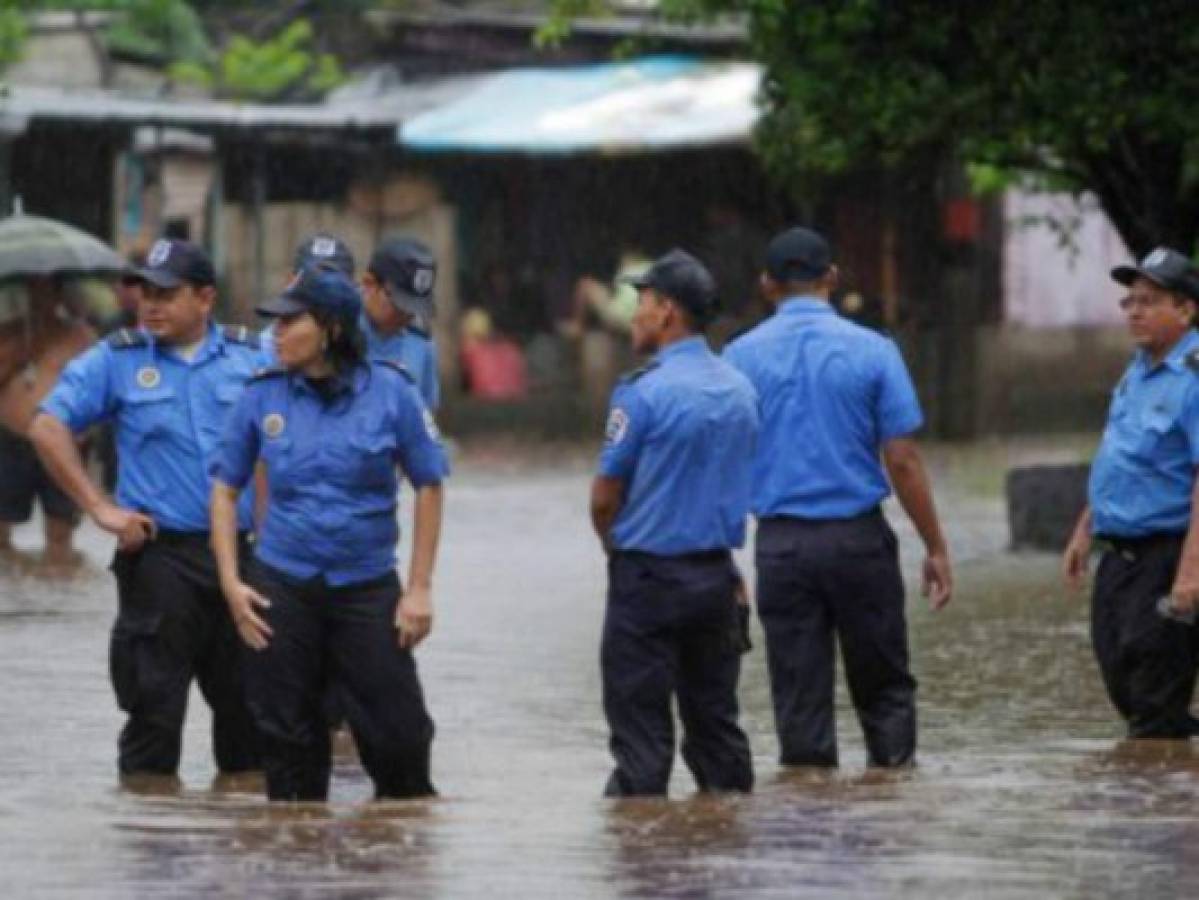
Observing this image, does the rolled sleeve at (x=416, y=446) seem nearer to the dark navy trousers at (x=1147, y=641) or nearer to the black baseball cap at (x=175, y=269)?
the black baseball cap at (x=175, y=269)

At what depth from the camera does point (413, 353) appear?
13.7 meters

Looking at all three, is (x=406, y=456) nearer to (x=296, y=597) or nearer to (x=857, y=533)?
(x=296, y=597)

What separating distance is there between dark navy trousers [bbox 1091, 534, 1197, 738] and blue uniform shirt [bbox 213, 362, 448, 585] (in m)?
2.84

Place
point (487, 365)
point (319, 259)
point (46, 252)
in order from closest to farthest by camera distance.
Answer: point (319, 259) → point (46, 252) → point (487, 365)

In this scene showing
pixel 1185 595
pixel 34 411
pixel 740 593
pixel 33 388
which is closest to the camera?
pixel 740 593

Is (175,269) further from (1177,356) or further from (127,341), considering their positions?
(1177,356)

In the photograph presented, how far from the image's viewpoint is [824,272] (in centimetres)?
1258

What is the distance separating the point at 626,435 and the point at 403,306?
6.17ft

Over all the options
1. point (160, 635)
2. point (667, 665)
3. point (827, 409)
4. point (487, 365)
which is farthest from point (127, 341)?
point (487, 365)

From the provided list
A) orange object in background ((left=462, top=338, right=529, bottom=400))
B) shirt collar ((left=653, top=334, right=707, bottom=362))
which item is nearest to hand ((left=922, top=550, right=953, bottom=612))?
shirt collar ((left=653, top=334, right=707, bottom=362))

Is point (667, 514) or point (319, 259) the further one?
point (319, 259)

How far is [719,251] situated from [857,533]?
96.4ft

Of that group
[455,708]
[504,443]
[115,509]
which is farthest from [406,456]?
[504,443]

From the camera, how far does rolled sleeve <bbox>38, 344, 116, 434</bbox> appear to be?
1240cm
